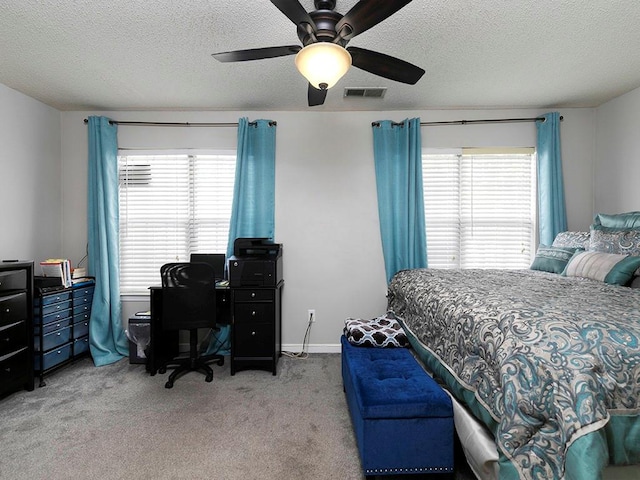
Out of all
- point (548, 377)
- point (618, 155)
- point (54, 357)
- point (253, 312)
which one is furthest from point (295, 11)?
point (618, 155)

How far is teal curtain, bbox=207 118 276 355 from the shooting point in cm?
334

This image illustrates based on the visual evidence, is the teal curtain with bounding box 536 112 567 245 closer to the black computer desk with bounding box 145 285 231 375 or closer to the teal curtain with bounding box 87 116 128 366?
the black computer desk with bounding box 145 285 231 375

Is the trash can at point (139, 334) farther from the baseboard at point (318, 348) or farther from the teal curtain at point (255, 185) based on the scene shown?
the baseboard at point (318, 348)

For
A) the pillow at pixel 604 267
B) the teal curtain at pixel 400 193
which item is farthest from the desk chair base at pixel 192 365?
the pillow at pixel 604 267

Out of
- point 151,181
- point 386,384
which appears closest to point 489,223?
point 386,384

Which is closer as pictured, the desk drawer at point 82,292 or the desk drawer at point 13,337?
the desk drawer at point 13,337

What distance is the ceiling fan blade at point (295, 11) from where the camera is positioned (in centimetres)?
140

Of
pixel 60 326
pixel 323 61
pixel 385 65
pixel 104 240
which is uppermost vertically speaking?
pixel 385 65

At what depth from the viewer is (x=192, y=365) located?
9.31 ft

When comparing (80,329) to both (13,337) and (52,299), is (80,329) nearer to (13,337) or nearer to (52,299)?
(52,299)

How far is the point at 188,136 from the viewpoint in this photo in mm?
3473

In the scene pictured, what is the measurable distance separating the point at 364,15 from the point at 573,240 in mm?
2710

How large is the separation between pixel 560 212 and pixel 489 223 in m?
0.66

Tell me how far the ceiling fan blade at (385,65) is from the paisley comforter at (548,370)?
1382 mm
